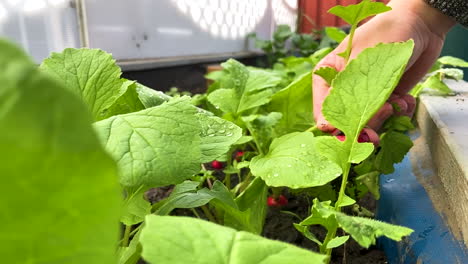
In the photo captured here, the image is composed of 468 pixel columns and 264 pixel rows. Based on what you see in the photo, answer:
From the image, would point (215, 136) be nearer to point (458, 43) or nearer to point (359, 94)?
point (359, 94)

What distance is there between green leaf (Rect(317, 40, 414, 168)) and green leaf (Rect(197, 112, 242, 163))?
0.36ft

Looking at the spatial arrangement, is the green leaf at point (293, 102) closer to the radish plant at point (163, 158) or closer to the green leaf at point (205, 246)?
the radish plant at point (163, 158)

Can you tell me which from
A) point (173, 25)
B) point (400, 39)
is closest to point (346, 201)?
point (400, 39)

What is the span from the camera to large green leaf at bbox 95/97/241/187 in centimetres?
40

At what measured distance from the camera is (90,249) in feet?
0.68

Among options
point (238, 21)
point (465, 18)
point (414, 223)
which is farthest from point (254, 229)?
point (238, 21)

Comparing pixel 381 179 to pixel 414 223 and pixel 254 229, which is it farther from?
pixel 254 229

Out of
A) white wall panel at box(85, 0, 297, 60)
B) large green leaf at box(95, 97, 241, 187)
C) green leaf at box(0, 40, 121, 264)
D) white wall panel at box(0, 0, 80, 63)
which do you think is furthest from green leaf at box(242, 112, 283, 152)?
white wall panel at box(85, 0, 297, 60)

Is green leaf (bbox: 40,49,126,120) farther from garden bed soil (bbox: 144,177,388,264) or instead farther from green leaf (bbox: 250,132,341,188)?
garden bed soil (bbox: 144,177,388,264)

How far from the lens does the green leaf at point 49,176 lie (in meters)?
0.18

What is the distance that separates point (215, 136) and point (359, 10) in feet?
1.04

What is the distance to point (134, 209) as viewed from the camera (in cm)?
55

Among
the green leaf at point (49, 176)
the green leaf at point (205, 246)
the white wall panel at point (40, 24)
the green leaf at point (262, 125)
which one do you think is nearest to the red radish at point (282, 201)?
the green leaf at point (262, 125)

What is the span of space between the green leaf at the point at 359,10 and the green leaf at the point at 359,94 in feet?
0.51
